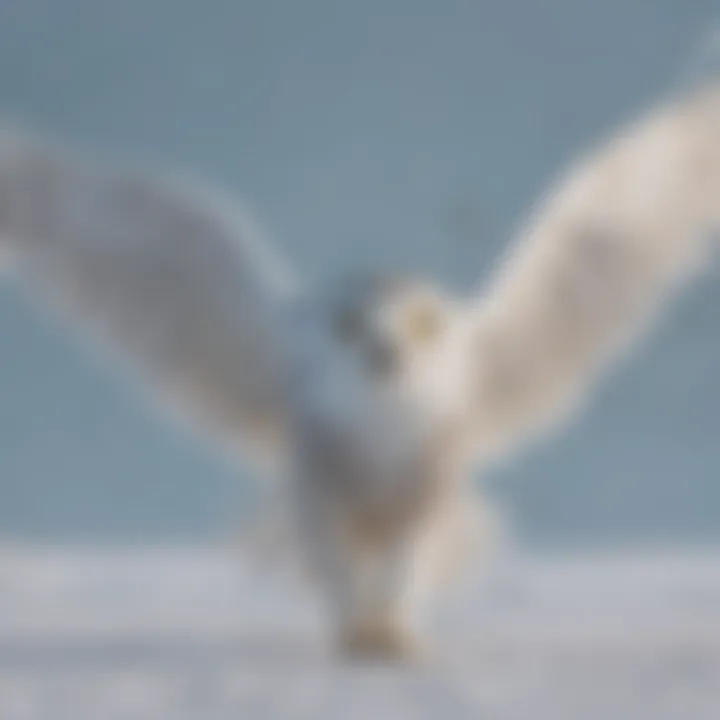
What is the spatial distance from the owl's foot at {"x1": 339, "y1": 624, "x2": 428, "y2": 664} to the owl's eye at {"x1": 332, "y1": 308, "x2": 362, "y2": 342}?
28cm

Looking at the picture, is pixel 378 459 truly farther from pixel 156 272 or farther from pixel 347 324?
pixel 156 272

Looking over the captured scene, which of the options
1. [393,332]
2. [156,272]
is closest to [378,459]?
[393,332]

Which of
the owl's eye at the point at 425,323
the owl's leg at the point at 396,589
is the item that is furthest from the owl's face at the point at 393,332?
the owl's leg at the point at 396,589

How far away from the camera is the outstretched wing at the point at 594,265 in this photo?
1758 millimetres

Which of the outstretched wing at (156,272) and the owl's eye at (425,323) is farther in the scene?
the outstretched wing at (156,272)

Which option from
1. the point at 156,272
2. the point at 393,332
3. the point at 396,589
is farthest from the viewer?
the point at 156,272

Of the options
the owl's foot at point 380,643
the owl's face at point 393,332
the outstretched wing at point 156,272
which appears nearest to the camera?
→ the owl's face at point 393,332

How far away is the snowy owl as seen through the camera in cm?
157

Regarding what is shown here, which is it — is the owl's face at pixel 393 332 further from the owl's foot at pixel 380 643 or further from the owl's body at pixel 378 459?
the owl's foot at pixel 380 643

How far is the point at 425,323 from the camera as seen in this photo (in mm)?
1564

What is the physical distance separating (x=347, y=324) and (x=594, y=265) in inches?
14.0

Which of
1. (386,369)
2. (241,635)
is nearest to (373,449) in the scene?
(386,369)

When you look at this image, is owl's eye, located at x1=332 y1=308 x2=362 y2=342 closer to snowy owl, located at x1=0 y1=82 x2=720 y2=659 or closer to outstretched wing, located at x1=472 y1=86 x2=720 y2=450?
snowy owl, located at x1=0 y1=82 x2=720 y2=659

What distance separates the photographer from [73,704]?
1.30m
